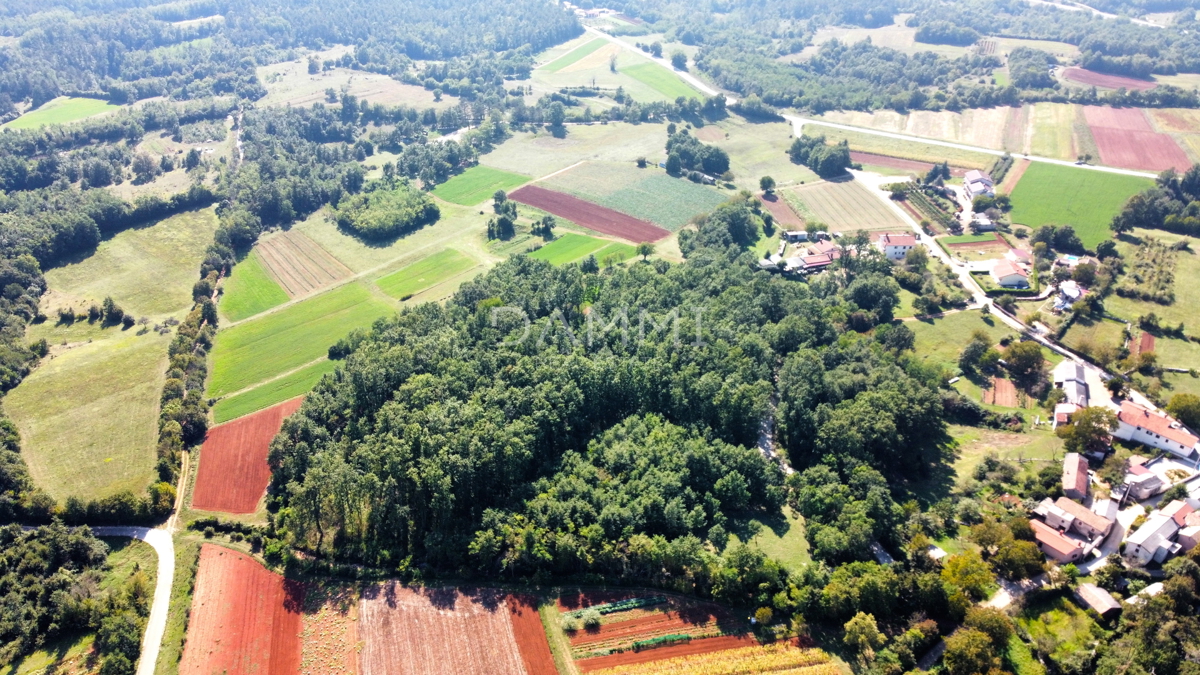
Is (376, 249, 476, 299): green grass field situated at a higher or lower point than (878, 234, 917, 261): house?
lower

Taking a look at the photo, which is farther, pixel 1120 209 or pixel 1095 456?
pixel 1120 209

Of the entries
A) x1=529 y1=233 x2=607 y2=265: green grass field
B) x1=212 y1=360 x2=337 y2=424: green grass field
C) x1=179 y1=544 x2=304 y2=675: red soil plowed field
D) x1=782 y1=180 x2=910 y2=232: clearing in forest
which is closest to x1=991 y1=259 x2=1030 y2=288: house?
x1=782 y1=180 x2=910 y2=232: clearing in forest

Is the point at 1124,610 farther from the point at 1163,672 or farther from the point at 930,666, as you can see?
the point at 930,666

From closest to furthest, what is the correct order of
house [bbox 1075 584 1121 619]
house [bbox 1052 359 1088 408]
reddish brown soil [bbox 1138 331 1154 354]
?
house [bbox 1075 584 1121 619]
house [bbox 1052 359 1088 408]
reddish brown soil [bbox 1138 331 1154 354]

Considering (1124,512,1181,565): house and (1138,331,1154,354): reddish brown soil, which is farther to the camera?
(1138,331,1154,354): reddish brown soil

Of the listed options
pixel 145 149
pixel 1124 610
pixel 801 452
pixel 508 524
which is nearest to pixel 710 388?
pixel 801 452

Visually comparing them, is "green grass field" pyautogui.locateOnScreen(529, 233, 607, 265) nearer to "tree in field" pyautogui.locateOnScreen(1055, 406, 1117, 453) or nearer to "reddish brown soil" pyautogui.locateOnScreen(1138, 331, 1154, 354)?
"tree in field" pyautogui.locateOnScreen(1055, 406, 1117, 453)
